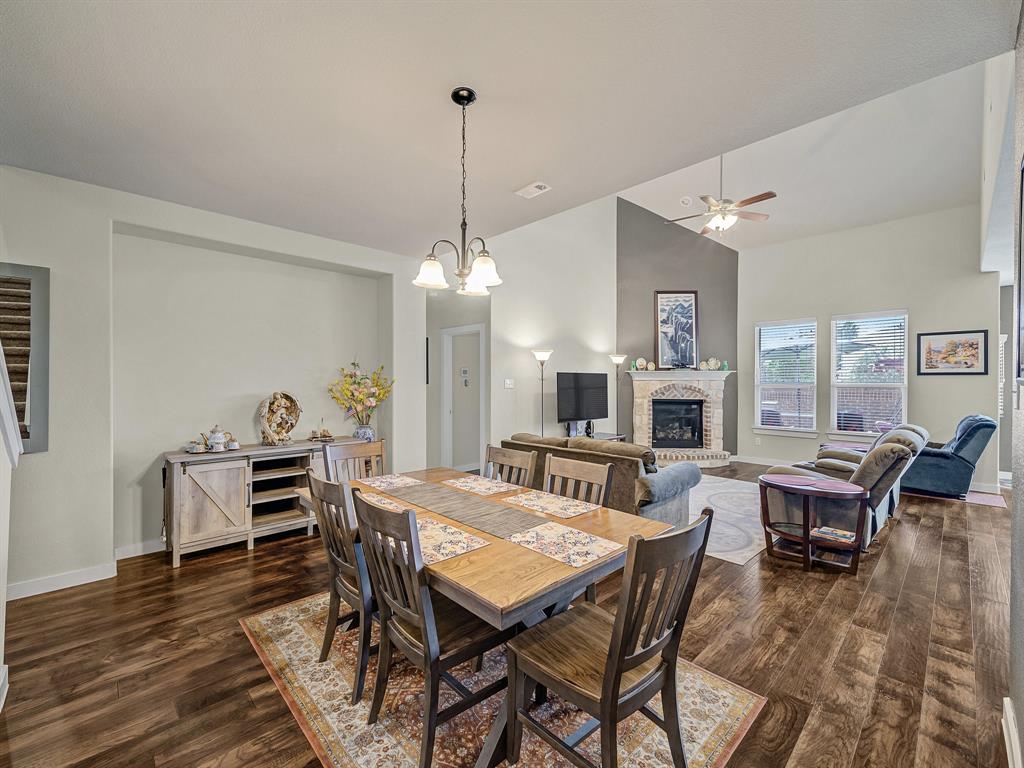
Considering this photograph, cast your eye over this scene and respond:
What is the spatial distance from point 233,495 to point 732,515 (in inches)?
181

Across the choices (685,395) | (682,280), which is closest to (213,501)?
(685,395)

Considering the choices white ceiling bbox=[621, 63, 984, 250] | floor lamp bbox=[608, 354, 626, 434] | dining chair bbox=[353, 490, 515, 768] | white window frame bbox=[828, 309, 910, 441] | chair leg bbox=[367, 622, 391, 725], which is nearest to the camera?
dining chair bbox=[353, 490, 515, 768]

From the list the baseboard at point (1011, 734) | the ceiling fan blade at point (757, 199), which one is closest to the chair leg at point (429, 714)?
the baseboard at point (1011, 734)

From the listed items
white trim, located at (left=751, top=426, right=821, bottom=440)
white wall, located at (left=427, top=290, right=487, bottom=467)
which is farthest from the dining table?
white trim, located at (left=751, top=426, right=821, bottom=440)

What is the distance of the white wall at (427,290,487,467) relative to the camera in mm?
5812

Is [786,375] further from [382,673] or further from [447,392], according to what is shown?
[382,673]

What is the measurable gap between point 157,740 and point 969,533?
5.91 m

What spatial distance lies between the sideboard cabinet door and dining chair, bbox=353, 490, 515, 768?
2.42m

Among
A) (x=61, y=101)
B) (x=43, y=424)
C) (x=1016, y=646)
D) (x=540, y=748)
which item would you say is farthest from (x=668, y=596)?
(x=43, y=424)

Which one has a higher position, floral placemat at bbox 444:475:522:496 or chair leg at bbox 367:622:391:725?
floral placemat at bbox 444:475:522:496

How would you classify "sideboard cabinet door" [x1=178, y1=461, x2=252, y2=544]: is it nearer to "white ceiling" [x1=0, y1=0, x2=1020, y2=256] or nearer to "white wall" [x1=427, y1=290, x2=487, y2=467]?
"white ceiling" [x1=0, y1=0, x2=1020, y2=256]

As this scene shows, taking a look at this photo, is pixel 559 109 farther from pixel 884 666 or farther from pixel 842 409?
pixel 842 409

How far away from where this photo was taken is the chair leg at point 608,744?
1288 mm

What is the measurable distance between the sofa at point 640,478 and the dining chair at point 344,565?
1.65 m
